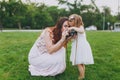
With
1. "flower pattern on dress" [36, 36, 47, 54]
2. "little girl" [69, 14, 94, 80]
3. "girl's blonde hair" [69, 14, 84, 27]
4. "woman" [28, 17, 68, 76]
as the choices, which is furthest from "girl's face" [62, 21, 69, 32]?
"flower pattern on dress" [36, 36, 47, 54]

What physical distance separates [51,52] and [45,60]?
21cm

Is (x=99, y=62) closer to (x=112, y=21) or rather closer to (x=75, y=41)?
(x=75, y=41)

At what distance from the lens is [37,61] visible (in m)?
7.26

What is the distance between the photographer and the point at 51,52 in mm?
7148

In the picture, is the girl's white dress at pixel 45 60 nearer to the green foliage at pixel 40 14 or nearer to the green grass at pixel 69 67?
the green grass at pixel 69 67

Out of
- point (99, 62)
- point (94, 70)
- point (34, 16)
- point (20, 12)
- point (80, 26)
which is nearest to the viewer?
point (80, 26)

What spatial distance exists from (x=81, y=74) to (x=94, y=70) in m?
0.81

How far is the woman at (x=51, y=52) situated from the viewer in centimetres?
708

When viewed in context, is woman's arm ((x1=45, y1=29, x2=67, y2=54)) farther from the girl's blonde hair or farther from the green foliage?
the green foliage

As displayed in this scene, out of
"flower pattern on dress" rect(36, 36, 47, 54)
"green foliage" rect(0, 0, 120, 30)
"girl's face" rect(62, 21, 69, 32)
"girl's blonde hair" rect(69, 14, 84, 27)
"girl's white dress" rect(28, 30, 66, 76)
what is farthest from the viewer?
"green foliage" rect(0, 0, 120, 30)

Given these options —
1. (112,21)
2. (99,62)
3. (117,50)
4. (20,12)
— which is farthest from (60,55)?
(112,21)

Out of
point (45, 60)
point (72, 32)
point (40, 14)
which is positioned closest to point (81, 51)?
point (72, 32)

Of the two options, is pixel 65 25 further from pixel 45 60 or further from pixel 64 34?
pixel 45 60

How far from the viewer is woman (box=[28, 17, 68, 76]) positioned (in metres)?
7.08
